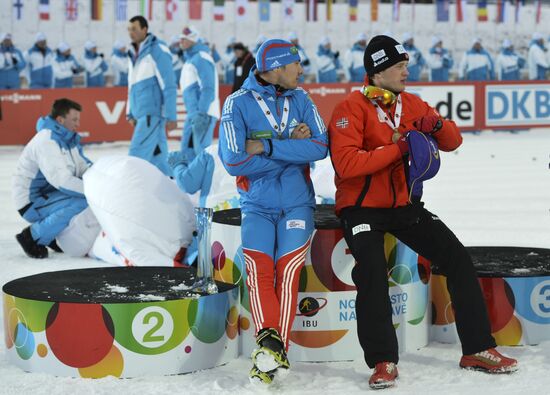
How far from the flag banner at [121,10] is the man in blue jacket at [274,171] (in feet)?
72.5

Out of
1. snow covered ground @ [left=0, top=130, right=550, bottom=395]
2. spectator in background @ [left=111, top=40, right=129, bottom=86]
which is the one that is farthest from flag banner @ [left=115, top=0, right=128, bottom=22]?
snow covered ground @ [left=0, top=130, right=550, bottom=395]

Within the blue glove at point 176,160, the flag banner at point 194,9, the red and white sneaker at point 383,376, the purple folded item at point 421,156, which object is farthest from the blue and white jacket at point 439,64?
the red and white sneaker at point 383,376

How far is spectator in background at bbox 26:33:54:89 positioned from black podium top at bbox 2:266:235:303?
16.6m

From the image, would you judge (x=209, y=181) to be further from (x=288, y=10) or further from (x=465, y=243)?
(x=288, y=10)

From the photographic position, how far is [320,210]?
5469 mm

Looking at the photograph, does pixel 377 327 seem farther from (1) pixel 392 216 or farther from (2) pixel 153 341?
(2) pixel 153 341

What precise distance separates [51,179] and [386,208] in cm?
361

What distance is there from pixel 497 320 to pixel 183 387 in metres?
1.55

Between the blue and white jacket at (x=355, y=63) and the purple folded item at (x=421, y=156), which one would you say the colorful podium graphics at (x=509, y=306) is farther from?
the blue and white jacket at (x=355, y=63)

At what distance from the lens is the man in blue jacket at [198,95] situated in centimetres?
1068

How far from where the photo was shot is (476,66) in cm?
2473

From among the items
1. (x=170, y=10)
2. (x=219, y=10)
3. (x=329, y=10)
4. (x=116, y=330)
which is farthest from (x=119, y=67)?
(x=116, y=330)

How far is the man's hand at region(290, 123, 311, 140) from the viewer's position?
455 cm

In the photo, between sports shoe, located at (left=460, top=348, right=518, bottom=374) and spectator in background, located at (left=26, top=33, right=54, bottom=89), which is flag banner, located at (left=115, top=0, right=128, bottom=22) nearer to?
spectator in background, located at (left=26, top=33, right=54, bottom=89)
